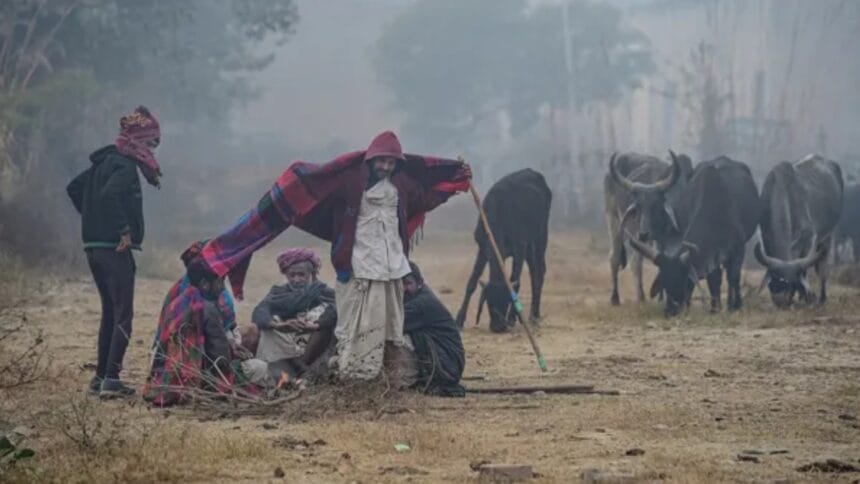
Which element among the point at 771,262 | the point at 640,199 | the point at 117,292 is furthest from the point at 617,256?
the point at 117,292

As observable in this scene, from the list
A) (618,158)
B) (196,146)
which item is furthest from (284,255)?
(196,146)

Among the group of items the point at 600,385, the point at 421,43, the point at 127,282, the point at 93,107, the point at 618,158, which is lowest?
the point at 600,385

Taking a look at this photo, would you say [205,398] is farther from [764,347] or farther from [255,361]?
[764,347]

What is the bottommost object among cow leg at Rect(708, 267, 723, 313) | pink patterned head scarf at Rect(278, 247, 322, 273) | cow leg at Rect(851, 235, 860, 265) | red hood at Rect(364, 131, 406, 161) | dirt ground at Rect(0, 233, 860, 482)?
dirt ground at Rect(0, 233, 860, 482)

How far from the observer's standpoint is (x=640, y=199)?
1554 centimetres

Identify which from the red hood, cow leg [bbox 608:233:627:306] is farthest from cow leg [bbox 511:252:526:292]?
the red hood

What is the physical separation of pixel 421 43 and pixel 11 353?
42834 mm

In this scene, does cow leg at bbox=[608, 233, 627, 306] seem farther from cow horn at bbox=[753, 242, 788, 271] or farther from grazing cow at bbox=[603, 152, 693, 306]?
cow horn at bbox=[753, 242, 788, 271]

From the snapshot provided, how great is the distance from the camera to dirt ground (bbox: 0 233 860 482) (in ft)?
20.4

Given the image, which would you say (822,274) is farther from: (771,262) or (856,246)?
(856,246)

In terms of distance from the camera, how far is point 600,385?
9.45 metres

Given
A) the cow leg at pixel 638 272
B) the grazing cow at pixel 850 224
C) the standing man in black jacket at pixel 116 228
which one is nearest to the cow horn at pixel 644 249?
the cow leg at pixel 638 272

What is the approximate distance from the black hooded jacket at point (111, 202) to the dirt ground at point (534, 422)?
1001mm

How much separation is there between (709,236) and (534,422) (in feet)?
26.7
